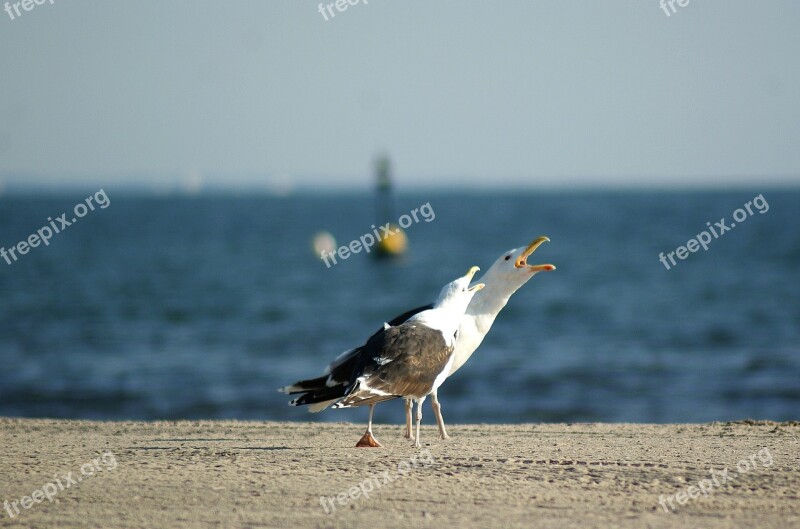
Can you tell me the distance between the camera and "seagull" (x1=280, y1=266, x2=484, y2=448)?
846 cm

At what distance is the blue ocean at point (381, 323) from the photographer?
1716cm

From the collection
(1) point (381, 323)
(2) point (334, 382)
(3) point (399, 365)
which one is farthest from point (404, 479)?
(1) point (381, 323)

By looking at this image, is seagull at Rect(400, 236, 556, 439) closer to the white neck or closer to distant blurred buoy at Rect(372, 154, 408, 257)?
the white neck

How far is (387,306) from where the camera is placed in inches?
1513

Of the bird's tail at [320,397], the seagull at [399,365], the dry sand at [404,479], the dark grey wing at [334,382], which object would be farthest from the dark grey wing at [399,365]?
the dry sand at [404,479]

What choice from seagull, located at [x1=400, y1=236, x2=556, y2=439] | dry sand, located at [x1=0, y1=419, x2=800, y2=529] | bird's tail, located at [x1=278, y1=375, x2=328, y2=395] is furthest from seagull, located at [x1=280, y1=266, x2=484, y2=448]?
dry sand, located at [x1=0, y1=419, x2=800, y2=529]

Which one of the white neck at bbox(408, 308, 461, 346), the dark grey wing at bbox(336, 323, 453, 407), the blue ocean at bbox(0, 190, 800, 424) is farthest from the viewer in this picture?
the blue ocean at bbox(0, 190, 800, 424)

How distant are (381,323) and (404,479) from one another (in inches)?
971

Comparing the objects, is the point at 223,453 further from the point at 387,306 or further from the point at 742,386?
the point at 387,306

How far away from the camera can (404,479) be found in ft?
24.4

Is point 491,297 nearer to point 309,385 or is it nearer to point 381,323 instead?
point 309,385

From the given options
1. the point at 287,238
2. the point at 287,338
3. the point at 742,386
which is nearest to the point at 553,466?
the point at 742,386

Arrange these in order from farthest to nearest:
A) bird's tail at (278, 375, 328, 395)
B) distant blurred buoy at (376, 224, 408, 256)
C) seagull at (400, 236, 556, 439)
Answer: distant blurred buoy at (376, 224, 408, 256) → seagull at (400, 236, 556, 439) → bird's tail at (278, 375, 328, 395)

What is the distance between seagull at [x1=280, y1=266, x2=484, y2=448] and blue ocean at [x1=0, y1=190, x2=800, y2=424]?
6.83m
